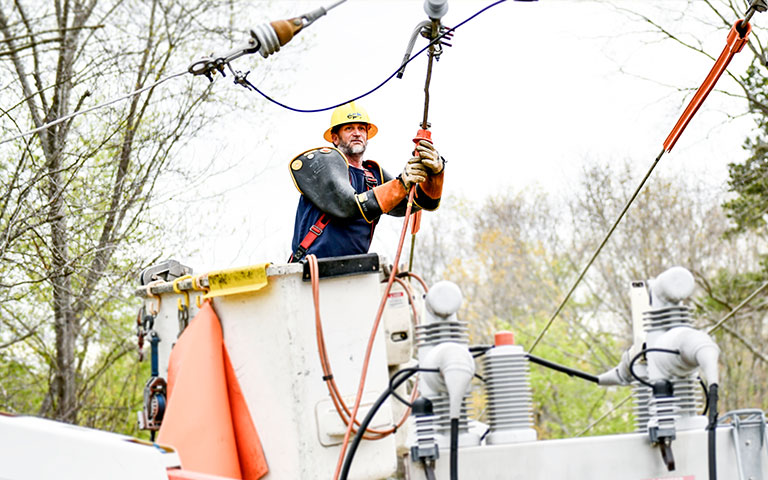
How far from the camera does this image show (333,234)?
4711mm

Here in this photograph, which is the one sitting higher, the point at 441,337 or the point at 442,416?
the point at 441,337

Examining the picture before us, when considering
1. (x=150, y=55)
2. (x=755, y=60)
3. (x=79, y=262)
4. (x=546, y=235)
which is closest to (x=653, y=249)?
(x=546, y=235)

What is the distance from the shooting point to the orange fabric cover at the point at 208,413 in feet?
11.8

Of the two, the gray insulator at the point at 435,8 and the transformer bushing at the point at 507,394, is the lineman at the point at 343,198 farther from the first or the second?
the transformer bushing at the point at 507,394

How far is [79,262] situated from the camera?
7.95 meters

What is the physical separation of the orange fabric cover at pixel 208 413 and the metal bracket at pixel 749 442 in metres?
1.93

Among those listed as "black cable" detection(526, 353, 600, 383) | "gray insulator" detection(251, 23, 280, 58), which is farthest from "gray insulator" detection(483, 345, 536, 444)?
"gray insulator" detection(251, 23, 280, 58)

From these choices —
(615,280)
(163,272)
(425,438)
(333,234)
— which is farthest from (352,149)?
(615,280)

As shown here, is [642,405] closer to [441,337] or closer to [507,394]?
[507,394]

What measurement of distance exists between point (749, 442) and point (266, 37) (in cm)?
255

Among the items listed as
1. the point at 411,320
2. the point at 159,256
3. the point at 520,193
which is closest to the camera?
the point at 411,320

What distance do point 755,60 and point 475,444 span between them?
1096cm

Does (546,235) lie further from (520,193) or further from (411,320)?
A: (411,320)

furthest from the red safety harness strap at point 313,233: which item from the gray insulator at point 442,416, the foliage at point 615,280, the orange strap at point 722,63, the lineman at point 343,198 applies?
the foliage at point 615,280
